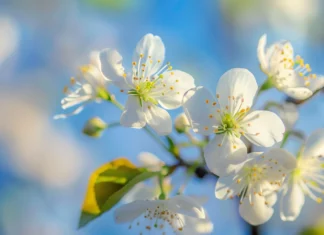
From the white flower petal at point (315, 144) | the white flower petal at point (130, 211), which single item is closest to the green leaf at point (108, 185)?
the white flower petal at point (130, 211)

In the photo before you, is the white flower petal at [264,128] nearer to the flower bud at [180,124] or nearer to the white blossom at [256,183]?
the white blossom at [256,183]

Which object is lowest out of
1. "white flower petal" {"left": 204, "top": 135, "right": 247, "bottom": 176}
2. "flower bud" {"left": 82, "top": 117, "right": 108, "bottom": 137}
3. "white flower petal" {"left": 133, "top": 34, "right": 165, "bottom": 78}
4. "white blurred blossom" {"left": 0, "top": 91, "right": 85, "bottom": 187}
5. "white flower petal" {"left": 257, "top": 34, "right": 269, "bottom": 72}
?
"white blurred blossom" {"left": 0, "top": 91, "right": 85, "bottom": 187}

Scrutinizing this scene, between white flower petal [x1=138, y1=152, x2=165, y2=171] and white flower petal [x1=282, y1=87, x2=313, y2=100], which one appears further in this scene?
white flower petal [x1=138, y1=152, x2=165, y2=171]

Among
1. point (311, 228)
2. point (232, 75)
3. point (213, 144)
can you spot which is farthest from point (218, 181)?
point (311, 228)

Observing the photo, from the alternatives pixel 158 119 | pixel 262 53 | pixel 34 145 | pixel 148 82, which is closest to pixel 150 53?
pixel 148 82

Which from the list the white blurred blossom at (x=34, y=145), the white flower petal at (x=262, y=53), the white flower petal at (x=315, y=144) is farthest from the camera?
the white blurred blossom at (x=34, y=145)

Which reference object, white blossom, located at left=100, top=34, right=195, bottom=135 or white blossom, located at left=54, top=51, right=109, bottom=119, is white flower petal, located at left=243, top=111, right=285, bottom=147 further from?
white blossom, located at left=54, top=51, right=109, bottom=119

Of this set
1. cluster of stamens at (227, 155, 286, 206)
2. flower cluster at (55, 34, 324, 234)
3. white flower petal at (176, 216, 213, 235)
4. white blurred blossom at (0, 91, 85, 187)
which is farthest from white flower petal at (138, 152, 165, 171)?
white blurred blossom at (0, 91, 85, 187)
